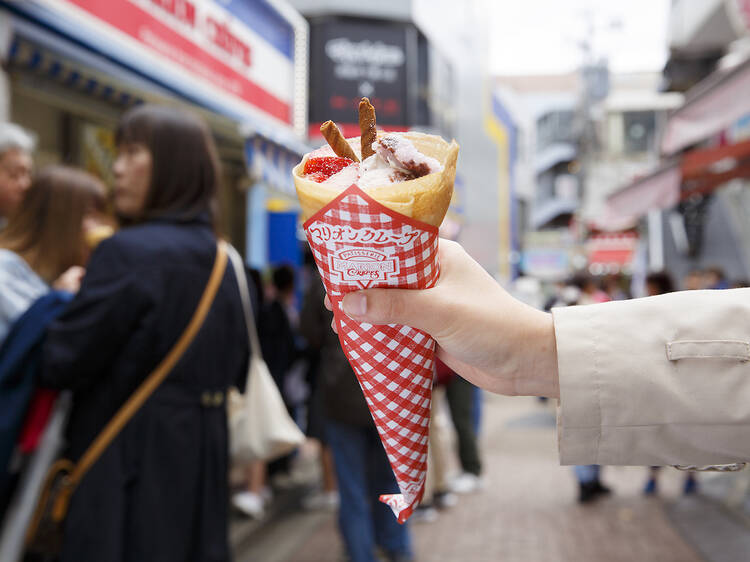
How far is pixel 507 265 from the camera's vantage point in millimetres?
27188

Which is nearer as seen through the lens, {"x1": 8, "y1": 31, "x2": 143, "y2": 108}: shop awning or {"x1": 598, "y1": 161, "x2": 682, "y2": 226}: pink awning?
{"x1": 8, "y1": 31, "x2": 143, "y2": 108}: shop awning

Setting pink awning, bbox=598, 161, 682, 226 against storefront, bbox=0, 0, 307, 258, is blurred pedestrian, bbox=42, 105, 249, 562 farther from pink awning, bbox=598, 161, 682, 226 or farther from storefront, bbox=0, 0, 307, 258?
pink awning, bbox=598, 161, 682, 226

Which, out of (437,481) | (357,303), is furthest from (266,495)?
(357,303)

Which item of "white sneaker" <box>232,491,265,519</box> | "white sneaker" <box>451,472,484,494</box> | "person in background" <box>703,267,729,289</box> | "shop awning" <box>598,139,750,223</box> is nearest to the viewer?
"white sneaker" <box>232,491,265,519</box>

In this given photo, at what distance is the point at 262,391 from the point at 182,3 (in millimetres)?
3891

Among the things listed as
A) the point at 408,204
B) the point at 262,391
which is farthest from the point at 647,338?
the point at 262,391

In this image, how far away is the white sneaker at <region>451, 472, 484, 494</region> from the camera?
6691 millimetres

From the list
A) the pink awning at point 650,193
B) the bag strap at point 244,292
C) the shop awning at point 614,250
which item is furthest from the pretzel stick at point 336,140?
the shop awning at point 614,250

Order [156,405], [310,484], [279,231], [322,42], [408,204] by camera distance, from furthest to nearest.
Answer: [322,42]
[279,231]
[310,484]
[156,405]
[408,204]

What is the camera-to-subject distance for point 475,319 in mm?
1218

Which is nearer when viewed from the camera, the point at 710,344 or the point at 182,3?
the point at 710,344

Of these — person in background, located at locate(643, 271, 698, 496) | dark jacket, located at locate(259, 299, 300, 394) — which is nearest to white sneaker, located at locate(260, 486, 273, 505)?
dark jacket, located at locate(259, 299, 300, 394)

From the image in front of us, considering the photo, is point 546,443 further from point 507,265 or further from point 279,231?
point 507,265

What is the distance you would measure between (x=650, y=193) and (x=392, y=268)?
22.4 ft
